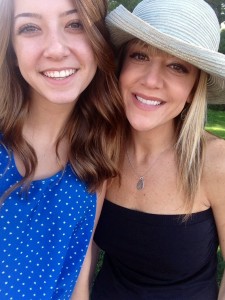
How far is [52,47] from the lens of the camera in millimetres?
1902

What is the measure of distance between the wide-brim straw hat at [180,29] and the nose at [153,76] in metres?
0.15

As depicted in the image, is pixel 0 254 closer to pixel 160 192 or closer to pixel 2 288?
pixel 2 288

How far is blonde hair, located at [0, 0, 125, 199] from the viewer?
2.02 metres

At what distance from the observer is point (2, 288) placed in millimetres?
2012

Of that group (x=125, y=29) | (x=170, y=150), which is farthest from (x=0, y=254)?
(x=125, y=29)

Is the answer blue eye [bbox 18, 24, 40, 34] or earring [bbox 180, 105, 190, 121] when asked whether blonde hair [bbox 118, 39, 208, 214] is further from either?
blue eye [bbox 18, 24, 40, 34]

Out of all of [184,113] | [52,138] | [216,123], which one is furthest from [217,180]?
[216,123]

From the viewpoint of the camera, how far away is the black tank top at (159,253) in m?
2.25

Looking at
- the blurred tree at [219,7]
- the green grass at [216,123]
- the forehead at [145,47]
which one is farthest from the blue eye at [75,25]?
the blurred tree at [219,7]

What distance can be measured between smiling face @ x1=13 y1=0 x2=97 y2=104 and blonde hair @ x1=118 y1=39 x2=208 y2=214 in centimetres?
33

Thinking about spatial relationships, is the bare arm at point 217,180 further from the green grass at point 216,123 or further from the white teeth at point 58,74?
the green grass at point 216,123

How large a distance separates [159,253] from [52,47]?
1.10 m

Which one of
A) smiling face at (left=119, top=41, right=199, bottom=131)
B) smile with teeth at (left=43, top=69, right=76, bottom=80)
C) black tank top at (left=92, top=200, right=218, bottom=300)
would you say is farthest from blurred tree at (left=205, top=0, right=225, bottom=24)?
smile with teeth at (left=43, top=69, right=76, bottom=80)

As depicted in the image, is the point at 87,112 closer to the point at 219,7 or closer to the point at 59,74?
the point at 59,74
